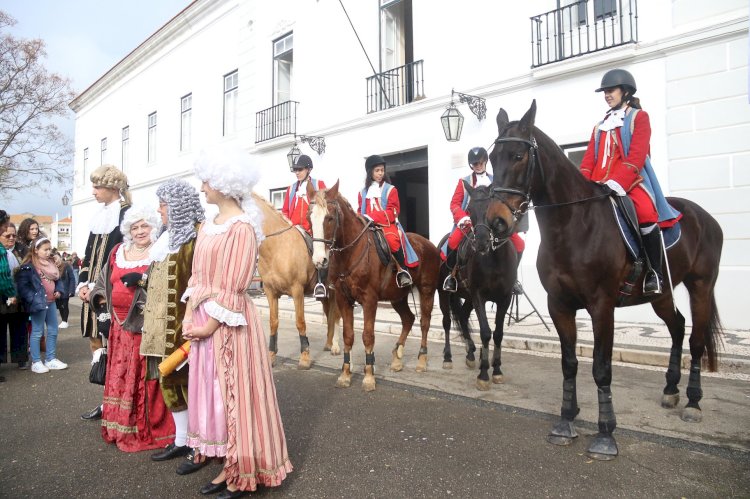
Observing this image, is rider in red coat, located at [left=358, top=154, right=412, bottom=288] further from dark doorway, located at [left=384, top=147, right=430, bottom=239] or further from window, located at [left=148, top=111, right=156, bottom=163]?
→ window, located at [left=148, top=111, right=156, bottom=163]

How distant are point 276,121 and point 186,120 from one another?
676 cm

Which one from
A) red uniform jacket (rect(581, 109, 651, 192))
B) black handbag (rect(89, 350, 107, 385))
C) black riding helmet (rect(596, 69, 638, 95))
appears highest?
black riding helmet (rect(596, 69, 638, 95))

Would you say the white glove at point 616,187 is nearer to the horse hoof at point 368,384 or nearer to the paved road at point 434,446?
the paved road at point 434,446

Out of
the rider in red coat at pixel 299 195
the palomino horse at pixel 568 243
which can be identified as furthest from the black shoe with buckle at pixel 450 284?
the rider in red coat at pixel 299 195

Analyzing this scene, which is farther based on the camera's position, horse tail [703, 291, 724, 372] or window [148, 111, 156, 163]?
window [148, 111, 156, 163]

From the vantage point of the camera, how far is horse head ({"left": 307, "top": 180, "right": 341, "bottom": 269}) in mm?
5027

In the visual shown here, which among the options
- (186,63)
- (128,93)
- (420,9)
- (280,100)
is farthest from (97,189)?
(128,93)

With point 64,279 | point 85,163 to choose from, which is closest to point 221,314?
point 64,279

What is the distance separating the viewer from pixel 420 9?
1163 cm

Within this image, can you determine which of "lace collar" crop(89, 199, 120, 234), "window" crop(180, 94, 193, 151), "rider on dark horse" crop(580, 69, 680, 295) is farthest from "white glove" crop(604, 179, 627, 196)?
"window" crop(180, 94, 193, 151)

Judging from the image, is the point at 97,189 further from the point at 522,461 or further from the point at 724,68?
the point at 724,68

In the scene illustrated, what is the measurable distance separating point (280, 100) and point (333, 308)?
10.7 meters

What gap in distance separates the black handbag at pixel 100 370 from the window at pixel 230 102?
14.8 meters

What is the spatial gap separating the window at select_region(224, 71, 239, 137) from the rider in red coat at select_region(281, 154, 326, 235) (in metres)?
11.1
